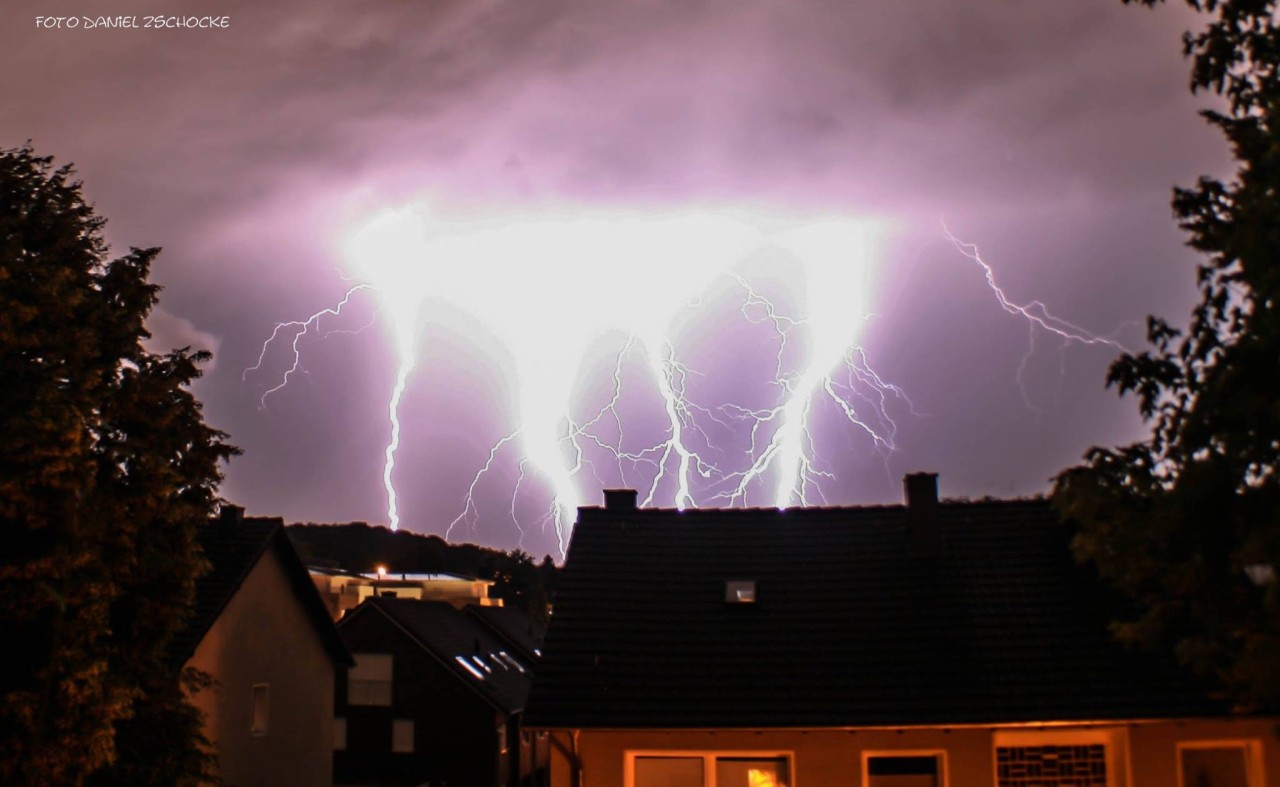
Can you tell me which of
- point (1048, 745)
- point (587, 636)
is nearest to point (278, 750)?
point (587, 636)

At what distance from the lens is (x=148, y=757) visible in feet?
45.2

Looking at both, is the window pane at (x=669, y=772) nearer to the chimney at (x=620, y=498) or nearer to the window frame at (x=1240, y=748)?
the chimney at (x=620, y=498)

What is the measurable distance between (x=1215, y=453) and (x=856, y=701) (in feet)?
23.7

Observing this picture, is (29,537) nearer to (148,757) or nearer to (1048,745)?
(148,757)

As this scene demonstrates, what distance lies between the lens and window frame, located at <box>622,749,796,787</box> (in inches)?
540

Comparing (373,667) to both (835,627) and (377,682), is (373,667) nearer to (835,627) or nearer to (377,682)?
(377,682)

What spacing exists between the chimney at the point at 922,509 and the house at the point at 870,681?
0.05 meters

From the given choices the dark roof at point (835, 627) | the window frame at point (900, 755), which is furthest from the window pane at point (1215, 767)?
the window frame at point (900, 755)

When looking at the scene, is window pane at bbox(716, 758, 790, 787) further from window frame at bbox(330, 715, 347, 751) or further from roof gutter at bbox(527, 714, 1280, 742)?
window frame at bbox(330, 715, 347, 751)

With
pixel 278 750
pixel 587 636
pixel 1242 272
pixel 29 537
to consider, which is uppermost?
pixel 1242 272

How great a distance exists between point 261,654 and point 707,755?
11.6 metres

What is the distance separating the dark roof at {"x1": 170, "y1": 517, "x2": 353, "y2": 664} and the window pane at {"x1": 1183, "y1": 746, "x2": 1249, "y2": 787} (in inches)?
561

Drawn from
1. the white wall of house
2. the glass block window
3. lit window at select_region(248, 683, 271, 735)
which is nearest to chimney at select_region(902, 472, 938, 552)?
the glass block window

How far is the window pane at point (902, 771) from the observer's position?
13.7 metres
